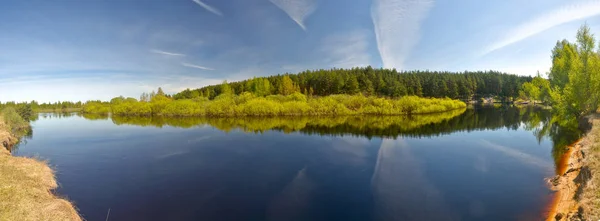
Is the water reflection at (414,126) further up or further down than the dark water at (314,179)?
further up

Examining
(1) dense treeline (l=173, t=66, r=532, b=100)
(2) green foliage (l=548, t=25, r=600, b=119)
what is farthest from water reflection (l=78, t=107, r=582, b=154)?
(1) dense treeline (l=173, t=66, r=532, b=100)

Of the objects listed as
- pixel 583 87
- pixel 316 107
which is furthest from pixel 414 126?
pixel 316 107

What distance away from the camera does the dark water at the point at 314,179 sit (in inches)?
460

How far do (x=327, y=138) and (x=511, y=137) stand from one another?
20156 millimetres

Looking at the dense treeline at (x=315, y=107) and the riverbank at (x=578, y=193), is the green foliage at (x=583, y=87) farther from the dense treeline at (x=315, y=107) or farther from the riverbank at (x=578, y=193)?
the dense treeline at (x=315, y=107)

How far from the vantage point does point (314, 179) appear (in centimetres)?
1616

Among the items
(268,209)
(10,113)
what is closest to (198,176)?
(268,209)

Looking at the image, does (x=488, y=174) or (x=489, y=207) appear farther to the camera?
(x=488, y=174)

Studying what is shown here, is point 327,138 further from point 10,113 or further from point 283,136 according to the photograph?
point 10,113

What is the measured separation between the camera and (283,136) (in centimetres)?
3422

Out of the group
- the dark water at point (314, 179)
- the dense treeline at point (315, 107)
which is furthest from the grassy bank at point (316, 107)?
the dark water at point (314, 179)

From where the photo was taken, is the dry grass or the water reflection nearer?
the dry grass

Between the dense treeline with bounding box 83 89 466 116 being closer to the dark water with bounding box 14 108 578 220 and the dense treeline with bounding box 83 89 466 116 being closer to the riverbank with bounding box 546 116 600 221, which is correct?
the dark water with bounding box 14 108 578 220

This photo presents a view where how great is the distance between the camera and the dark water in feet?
38.3
